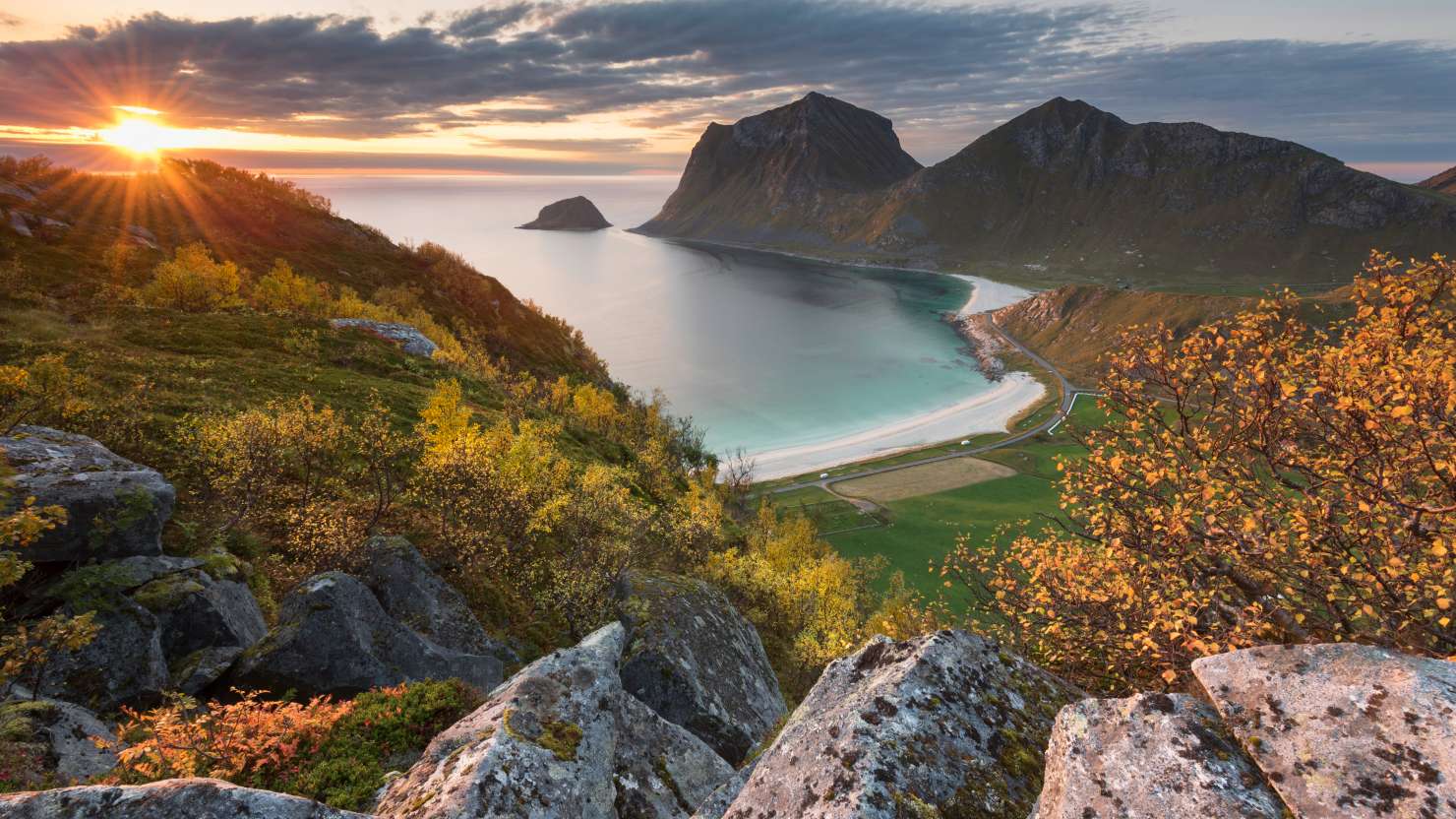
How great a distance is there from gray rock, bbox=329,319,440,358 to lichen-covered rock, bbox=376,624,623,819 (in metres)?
61.1

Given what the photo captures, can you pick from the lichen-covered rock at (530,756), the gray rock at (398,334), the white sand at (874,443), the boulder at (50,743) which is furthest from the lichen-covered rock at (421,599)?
the white sand at (874,443)

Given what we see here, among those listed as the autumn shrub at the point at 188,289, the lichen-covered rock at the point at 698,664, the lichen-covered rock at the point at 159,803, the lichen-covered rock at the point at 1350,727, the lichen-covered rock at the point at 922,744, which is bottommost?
the lichen-covered rock at the point at 698,664

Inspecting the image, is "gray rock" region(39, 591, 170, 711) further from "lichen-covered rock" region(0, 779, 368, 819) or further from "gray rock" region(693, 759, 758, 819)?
"gray rock" region(693, 759, 758, 819)

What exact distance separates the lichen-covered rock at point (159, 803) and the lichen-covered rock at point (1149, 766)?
10876 millimetres

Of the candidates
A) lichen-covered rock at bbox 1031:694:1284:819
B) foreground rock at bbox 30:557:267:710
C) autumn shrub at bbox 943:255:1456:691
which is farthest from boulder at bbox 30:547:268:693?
autumn shrub at bbox 943:255:1456:691

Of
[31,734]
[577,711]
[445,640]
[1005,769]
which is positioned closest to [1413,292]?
[1005,769]

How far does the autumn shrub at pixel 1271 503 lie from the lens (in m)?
11.4

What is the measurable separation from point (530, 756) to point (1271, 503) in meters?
17.8

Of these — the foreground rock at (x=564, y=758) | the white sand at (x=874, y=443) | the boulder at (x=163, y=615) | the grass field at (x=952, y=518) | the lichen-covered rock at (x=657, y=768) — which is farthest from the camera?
the white sand at (x=874, y=443)

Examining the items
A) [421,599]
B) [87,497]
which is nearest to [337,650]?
[421,599]

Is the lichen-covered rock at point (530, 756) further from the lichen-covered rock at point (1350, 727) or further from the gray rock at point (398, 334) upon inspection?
the gray rock at point (398, 334)

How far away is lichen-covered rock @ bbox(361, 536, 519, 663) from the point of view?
22.4 metres

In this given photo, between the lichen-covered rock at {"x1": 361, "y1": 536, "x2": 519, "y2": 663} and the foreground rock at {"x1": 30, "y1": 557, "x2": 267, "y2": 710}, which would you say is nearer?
the foreground rock at {"x1": 30, "y1": 557, "x2": 267, "y2": 710}

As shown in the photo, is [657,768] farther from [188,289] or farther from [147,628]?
[188,289]
